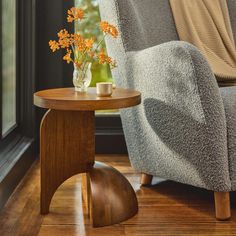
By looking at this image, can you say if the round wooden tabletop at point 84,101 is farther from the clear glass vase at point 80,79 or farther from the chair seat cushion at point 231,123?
the chair seat cushion at point 231,123

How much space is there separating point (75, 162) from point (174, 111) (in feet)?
1.27

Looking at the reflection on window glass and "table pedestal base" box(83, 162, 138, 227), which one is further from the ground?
the reflection on window glass

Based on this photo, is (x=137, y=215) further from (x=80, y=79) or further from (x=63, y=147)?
(x=80, y=79)

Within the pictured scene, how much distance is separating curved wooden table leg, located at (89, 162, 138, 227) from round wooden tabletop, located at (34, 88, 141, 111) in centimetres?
27

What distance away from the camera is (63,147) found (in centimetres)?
182

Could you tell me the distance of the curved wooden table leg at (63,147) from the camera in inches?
71.0

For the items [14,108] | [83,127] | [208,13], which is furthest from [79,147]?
[208,13]

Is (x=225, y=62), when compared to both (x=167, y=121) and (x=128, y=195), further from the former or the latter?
(x=128, y=195)

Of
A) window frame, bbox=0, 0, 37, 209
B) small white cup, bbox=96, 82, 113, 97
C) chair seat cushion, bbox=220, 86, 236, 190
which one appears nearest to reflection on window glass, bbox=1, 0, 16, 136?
window frame, bbox=0, 0, 37, 209

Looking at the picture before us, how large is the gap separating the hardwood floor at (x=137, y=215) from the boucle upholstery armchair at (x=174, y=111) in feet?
0.28

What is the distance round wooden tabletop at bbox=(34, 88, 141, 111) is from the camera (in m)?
1.61

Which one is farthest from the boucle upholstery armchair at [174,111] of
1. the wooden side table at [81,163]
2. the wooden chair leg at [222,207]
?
the wooden side table at [81,163]

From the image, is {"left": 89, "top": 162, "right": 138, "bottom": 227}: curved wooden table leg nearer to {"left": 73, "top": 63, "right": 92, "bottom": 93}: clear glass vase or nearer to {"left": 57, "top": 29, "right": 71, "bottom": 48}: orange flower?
{"left": 73, "top": 63, "right": 92, "bottom": 93}: clear glass vase

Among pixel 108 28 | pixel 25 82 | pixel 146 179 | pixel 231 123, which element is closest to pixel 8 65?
pixel 25 82
